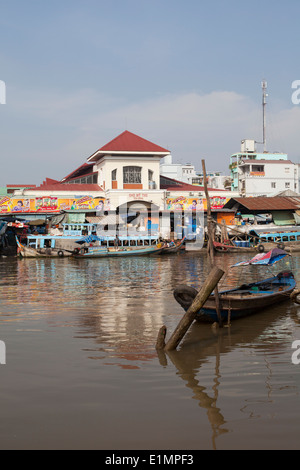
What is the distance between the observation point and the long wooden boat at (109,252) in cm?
3097

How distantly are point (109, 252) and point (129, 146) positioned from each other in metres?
12.0

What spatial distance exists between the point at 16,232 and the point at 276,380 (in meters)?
31.2

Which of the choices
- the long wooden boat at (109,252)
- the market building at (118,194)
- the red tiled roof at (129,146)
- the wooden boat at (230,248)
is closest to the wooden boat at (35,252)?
the long wooden boat at (109,252)

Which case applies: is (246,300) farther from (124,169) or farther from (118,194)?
(124,169)

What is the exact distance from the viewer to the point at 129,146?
3944 centimetres

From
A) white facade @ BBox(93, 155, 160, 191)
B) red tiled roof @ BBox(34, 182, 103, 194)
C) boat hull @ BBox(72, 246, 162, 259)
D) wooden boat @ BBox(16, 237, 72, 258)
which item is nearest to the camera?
boat hull @ BBox(72, 246, 162, 259)

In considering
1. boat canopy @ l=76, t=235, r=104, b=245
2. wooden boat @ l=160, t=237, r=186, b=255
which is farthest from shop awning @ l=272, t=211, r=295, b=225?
boat canopy @ l=76, t=235, r=104, b=245

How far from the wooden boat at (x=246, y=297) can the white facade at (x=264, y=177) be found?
38.0 metres

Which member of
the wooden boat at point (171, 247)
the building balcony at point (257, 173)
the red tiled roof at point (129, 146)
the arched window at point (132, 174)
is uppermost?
the red tiled roof at point (129, 146)

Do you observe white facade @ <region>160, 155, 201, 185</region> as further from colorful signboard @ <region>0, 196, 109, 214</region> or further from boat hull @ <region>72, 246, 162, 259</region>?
boat hull @ <region>72, 246, 162, 259</region>

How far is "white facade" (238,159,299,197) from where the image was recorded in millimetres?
50875

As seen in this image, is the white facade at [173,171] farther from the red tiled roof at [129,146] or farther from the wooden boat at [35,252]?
the wooden boat at [35,252]

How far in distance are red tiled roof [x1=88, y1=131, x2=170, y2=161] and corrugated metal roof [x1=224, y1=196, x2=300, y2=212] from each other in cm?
724
